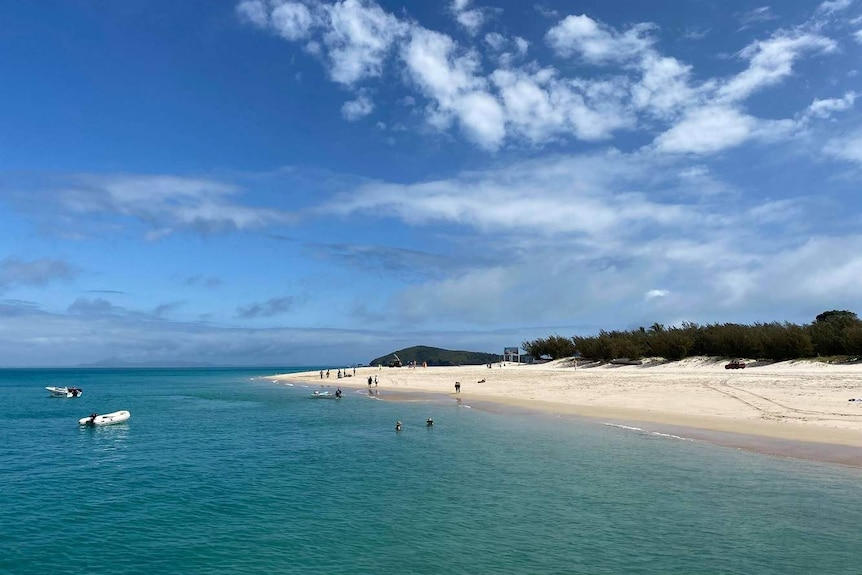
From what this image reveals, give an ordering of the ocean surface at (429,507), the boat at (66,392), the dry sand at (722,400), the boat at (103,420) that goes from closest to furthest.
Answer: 1. the ocean surface at (429,507)
2. the dry sand at (722,400)
3. the boat at (103,420)
4. the boat at (66,392)

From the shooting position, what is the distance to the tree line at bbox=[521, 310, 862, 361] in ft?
215

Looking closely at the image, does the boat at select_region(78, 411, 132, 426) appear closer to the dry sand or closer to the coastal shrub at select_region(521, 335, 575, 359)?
the dry sand

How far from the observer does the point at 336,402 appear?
215 feet

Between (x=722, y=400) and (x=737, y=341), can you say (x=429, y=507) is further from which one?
(x=737, y=341)

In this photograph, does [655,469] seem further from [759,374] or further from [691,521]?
[759,374]

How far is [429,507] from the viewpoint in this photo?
19.5 m


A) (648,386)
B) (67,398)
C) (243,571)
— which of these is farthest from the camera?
(67,398)

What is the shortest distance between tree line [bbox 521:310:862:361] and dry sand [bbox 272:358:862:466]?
119 inches

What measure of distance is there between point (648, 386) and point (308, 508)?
4469cm

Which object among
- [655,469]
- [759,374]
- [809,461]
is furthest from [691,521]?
[759,374]

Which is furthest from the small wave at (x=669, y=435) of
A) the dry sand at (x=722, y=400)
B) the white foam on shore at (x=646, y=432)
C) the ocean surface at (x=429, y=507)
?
the ocean surface at (x=429, y=507)

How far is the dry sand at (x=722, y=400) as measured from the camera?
29.5 metres

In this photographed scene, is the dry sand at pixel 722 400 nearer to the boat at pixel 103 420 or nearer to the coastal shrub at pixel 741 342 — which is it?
the coastal shrub at pixel 741 342

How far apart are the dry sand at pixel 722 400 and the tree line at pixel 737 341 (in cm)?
Answer: 302
